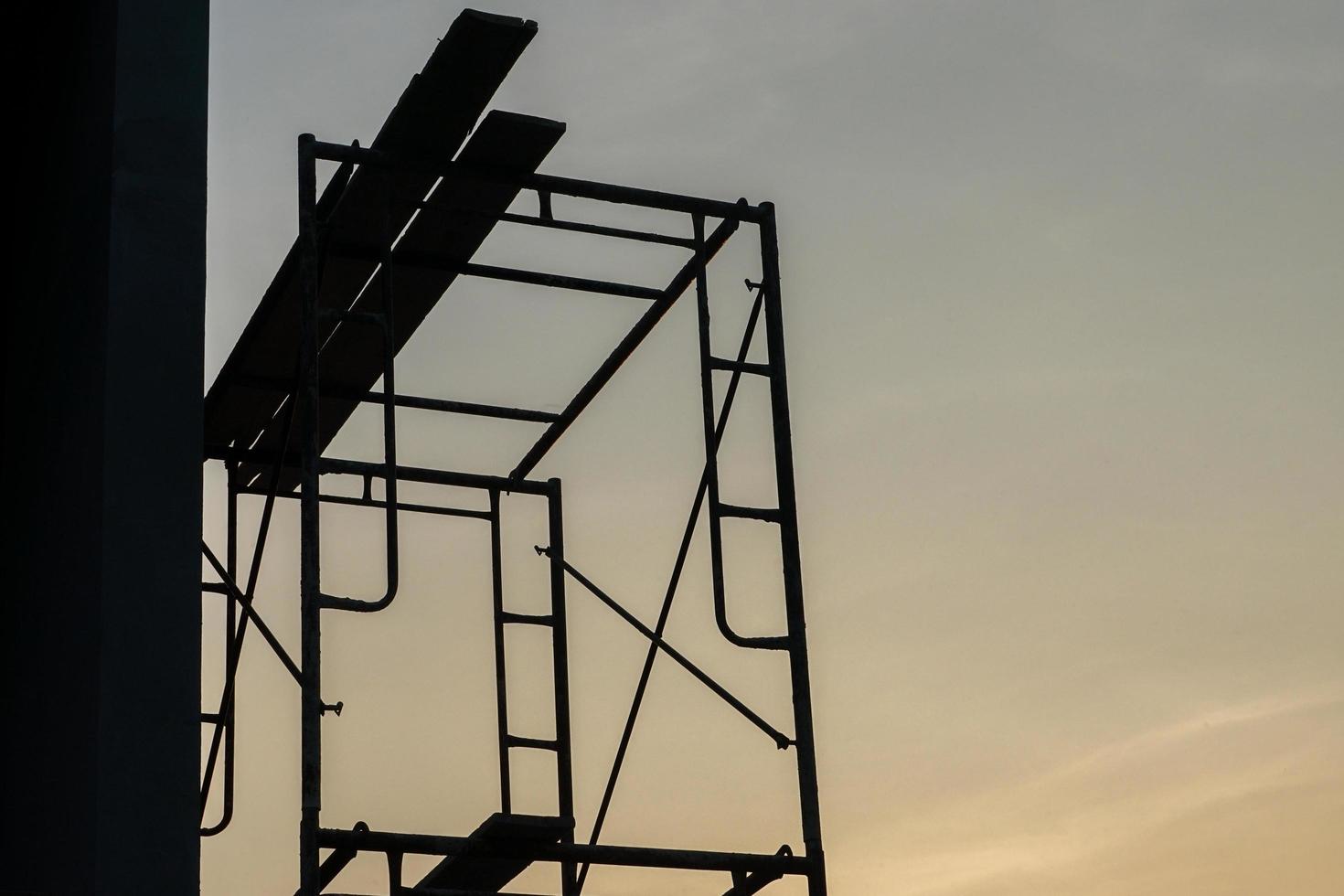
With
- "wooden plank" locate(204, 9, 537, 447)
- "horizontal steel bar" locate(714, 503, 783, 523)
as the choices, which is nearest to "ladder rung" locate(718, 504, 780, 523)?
"horizontal steel bar" locate(714, 503, 783, 523)

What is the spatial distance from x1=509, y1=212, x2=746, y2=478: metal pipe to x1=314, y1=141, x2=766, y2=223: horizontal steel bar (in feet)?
0.35

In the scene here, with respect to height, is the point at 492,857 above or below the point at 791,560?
below

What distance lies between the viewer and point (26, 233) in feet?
37.8

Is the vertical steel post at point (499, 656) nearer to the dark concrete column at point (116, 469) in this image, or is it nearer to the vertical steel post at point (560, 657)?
the vertical steel post at point (560, 657)

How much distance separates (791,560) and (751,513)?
0.37 m

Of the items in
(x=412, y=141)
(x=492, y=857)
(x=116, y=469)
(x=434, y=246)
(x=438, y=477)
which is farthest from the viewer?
(x=438, y=477)

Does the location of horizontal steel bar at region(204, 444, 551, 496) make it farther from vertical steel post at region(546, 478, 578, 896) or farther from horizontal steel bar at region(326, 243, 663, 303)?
horizontal steel bar at region(326, 243, 663, 303)

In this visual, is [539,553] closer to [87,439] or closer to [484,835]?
[484,835]

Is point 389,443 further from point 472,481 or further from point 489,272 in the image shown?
point 472,481

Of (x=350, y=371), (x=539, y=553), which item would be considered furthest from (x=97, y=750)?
(x=539, y=553)

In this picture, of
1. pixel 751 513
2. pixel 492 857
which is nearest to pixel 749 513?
pixel 751 513

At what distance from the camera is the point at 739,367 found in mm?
11383

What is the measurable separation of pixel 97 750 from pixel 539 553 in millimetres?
6089

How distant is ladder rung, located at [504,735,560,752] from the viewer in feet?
46.3
